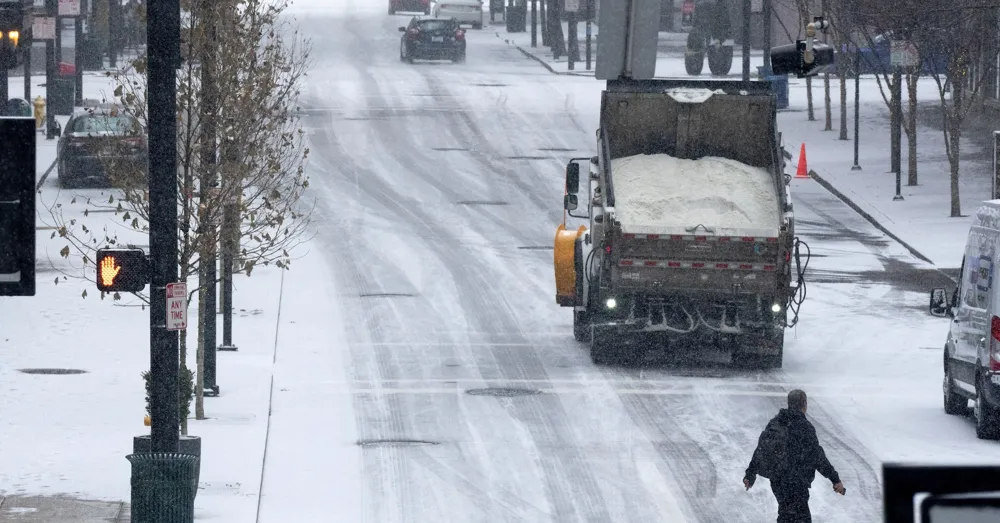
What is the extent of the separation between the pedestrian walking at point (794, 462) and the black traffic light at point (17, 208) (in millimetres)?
6520

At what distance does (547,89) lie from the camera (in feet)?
166

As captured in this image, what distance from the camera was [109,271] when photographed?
10.6m

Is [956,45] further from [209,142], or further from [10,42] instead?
[209,142]

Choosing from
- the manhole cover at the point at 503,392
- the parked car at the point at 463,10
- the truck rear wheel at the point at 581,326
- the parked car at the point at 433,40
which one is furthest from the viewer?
the parked car at the point at 463,10

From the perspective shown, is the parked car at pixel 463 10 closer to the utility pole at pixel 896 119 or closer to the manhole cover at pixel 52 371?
the utility pole at pixel 896 119

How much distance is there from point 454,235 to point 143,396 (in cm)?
1301

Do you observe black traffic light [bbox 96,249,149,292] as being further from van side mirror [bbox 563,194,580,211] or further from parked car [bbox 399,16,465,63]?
parked car [bbox 399,16,465,63]

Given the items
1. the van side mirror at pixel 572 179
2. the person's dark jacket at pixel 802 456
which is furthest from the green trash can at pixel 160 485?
the van side mirror at pixel 572 179

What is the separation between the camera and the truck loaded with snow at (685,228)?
1870 centimetres

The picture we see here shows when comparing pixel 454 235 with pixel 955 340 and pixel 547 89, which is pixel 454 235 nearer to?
pixel 955 340

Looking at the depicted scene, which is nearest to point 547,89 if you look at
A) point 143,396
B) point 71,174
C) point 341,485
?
point 71,174

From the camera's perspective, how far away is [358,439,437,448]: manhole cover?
593 inches

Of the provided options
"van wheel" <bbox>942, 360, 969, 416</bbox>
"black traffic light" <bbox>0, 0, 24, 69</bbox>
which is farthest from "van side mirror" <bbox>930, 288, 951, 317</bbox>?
"black traffic light" <bbox>0, 0, 24, 69</bbox>

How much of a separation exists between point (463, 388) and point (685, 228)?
339 cm
